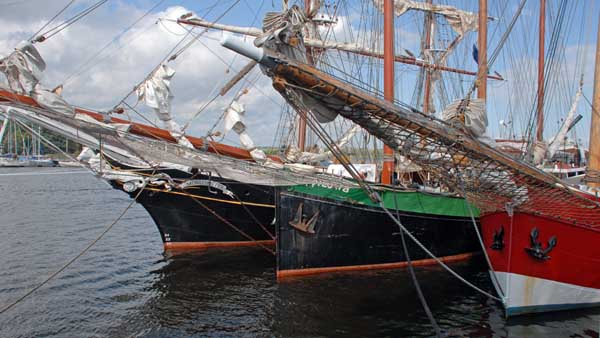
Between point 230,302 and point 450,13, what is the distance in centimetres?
2399

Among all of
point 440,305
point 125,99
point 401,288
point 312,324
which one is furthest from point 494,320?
point 125,99

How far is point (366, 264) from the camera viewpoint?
606 inches

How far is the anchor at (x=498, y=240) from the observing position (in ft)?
38.8

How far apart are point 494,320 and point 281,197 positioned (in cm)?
613

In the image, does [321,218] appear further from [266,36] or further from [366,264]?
[266,36]

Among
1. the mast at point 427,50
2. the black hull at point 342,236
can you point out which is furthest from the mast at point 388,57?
the mast at point 427,50

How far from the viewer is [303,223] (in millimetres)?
14320

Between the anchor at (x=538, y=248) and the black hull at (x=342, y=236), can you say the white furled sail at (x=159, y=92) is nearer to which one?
the black hull at (x=342, y=236)

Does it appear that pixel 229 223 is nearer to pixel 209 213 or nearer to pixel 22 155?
pixel 209 213

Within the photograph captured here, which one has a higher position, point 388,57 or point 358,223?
point 388,57

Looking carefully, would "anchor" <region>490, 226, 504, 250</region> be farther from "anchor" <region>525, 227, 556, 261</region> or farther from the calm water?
the calm water

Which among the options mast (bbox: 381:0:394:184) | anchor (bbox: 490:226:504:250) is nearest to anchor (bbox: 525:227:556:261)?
anchor (bbox: 490:226:504:250)

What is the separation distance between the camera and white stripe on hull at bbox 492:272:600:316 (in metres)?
11.4

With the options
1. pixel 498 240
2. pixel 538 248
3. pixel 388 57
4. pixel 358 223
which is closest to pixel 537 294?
pixel 538 248
